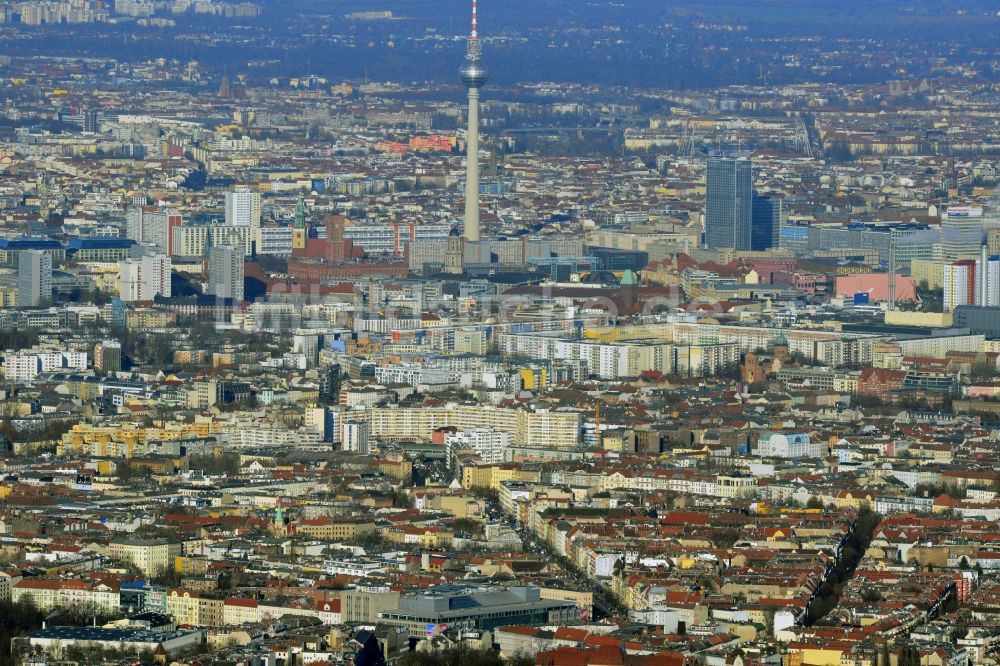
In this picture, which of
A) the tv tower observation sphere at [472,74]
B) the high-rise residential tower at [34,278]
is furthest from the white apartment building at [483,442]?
the tv tower observation sphere at [472,74]

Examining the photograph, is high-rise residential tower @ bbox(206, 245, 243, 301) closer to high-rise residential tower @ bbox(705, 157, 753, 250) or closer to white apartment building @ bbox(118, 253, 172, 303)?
white apartment building @ bbox(118, 253, 172, 303)

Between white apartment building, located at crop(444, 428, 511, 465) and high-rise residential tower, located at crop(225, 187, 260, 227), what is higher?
high-rise residential tower, located at crop(225, 187, 260, 227)

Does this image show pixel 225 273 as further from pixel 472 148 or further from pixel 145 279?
pixel 472 148

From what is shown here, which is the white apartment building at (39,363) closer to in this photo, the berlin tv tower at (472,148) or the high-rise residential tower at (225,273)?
the high-rise residential tower at (225,273)

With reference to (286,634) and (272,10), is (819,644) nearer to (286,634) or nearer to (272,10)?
(286,634)

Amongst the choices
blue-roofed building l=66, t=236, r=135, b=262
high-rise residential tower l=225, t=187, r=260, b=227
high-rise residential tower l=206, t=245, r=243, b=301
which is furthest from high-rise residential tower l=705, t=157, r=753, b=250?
high-rise residential tower l=206, t=245, r=243, b=301
